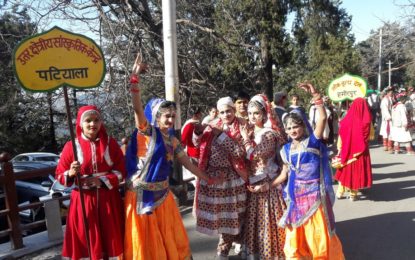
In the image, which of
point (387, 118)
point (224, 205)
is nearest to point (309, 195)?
point (224, 205)

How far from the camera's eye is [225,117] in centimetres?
385

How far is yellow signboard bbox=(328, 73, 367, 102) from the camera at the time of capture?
664 centimetres

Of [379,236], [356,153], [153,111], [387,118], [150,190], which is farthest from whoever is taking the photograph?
[387,118]

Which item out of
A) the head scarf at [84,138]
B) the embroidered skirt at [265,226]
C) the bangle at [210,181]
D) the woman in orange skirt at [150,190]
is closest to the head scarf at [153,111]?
the woman in orange skirt at [150,190]

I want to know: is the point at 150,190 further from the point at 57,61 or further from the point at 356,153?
the point at 356,153

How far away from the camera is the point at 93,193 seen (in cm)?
320

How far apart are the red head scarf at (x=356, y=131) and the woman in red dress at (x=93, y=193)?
14.0 feet

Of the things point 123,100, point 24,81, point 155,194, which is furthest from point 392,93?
point 24,81

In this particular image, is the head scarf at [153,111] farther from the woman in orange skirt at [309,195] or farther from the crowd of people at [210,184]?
the woman in orange skirt at [309,195]

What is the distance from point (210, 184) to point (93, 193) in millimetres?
1105

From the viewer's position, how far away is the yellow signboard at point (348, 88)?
6.64 m

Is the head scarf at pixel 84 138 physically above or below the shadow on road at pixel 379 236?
above

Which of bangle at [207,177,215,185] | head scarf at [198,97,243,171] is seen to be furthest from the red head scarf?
bangle at [207,177,215,185]

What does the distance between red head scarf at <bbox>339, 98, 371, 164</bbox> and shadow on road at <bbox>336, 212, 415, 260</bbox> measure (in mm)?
1188
